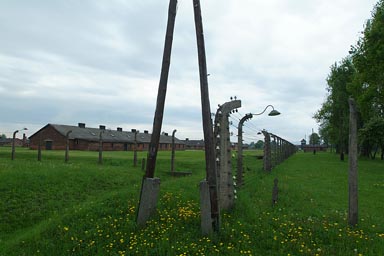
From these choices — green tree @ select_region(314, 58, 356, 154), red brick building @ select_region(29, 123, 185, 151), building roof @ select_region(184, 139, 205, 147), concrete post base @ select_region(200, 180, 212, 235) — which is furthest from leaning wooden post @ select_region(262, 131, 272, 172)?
building roof @ select_region(184, 139, 205, 147)

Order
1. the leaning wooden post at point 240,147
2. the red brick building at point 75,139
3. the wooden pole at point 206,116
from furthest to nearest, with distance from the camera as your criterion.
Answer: the red brick building at point 75,139 < the leaning wooden post at point 240,147 < the wooden pole at point 206,116

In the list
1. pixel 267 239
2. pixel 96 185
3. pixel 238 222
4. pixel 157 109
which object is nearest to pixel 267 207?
pixel 238 222

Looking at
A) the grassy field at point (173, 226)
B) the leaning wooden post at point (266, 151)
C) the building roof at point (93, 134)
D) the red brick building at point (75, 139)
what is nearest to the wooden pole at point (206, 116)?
the grassy field at point (173, 226)

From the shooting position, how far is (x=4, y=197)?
9.22 meters

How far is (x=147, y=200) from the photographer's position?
23.2 ft

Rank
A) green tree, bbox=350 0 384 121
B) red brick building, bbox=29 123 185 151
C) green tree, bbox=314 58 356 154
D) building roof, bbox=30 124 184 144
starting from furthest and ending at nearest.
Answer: building roof, bbox=30 124 184 144 < red brick building, bbox=29 123 185 151 < green tree, bbox=314 58 356 154 < green tree, bbox=350 0 384 121

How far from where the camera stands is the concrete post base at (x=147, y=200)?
6.93 meters

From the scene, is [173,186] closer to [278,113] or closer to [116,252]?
[278,113]

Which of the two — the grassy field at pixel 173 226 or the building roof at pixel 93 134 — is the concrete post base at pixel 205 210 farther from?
the building roof at pixel 93 134

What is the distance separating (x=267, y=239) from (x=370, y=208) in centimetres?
503

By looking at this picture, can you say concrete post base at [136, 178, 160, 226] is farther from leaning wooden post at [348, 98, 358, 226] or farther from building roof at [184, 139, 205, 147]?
building roof at [184, 139, 205, 147]

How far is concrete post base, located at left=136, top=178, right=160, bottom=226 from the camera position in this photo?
693 cm

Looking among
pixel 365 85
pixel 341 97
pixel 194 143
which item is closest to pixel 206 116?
pixel 365 85

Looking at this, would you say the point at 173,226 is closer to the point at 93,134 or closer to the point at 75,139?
the point at 75,139
